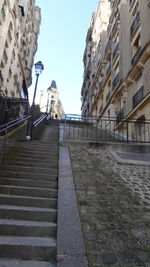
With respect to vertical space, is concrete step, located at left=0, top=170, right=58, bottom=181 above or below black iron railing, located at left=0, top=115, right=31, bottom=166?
below

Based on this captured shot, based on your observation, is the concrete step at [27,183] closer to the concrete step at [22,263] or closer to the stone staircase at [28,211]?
the stone staircase at [28,211]

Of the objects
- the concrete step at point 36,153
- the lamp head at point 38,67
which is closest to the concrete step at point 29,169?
the concrete step at point 36,153

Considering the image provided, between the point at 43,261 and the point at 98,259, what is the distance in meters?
0.81

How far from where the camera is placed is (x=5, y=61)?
60.6 ft

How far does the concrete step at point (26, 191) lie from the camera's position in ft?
14.9

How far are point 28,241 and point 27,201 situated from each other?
3.85 feet

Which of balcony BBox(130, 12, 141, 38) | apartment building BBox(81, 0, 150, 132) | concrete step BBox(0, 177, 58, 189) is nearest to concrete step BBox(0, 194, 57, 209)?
concrete step BBox(0, 177, 58, 189)

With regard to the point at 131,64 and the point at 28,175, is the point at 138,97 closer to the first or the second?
the point at 131,64

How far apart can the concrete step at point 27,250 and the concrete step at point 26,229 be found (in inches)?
9.9

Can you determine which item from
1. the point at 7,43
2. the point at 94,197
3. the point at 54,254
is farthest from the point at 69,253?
the point at 7,43

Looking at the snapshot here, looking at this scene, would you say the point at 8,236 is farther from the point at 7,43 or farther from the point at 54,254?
the point at 7,43

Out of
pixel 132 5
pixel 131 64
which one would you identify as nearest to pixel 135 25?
pixel 132 5

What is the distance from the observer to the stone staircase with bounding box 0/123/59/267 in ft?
9.57

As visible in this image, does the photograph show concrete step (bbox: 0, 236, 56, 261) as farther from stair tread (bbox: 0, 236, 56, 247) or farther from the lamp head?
the lamp head
